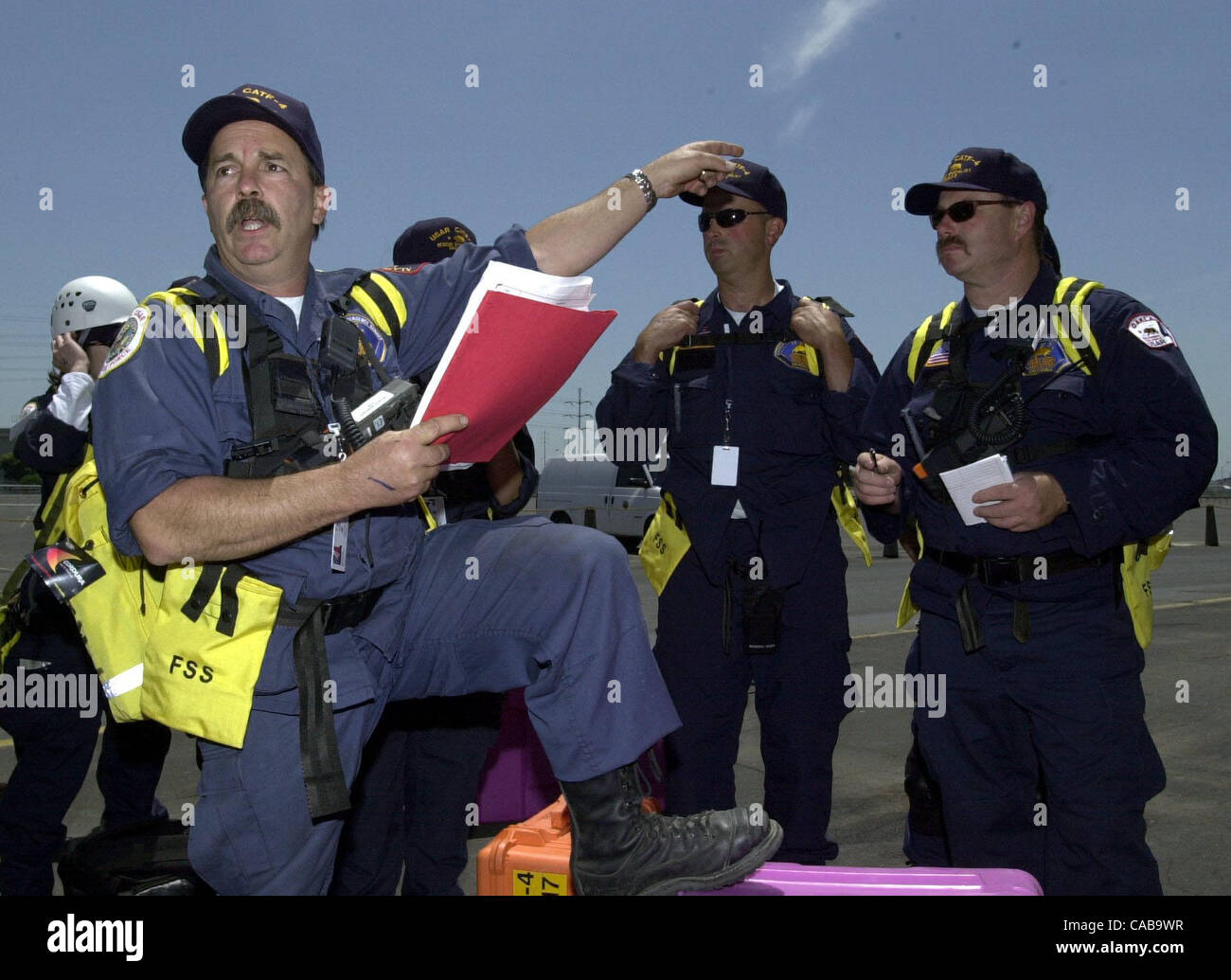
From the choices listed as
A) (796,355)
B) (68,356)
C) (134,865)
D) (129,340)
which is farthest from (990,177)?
(68,356)

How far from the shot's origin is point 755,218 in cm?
444

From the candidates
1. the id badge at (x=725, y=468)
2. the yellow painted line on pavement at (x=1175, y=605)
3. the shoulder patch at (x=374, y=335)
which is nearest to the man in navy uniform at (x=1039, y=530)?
the id badge at (x=725, y=468)

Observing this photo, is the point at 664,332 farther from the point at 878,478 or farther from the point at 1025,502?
the point at 1025,502

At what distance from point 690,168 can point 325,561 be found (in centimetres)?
147

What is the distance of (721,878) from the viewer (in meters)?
2.50

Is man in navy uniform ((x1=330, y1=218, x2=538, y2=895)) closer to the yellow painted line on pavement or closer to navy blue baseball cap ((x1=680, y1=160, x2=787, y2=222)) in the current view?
navy blue baseball cap ((x1=680, y1=160, x2=787, y2=222))

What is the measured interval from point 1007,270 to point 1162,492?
0.88m

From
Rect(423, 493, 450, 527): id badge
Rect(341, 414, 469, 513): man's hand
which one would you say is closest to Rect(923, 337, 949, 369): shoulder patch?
Rect(423, 493, 450, 527): id badge

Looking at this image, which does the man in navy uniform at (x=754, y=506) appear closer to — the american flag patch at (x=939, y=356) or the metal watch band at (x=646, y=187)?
the american flag patch at (x=939, y=356)

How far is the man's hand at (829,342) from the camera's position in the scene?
14.1 feet

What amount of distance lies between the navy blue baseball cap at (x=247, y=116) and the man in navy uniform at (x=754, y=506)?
1.95 metres
